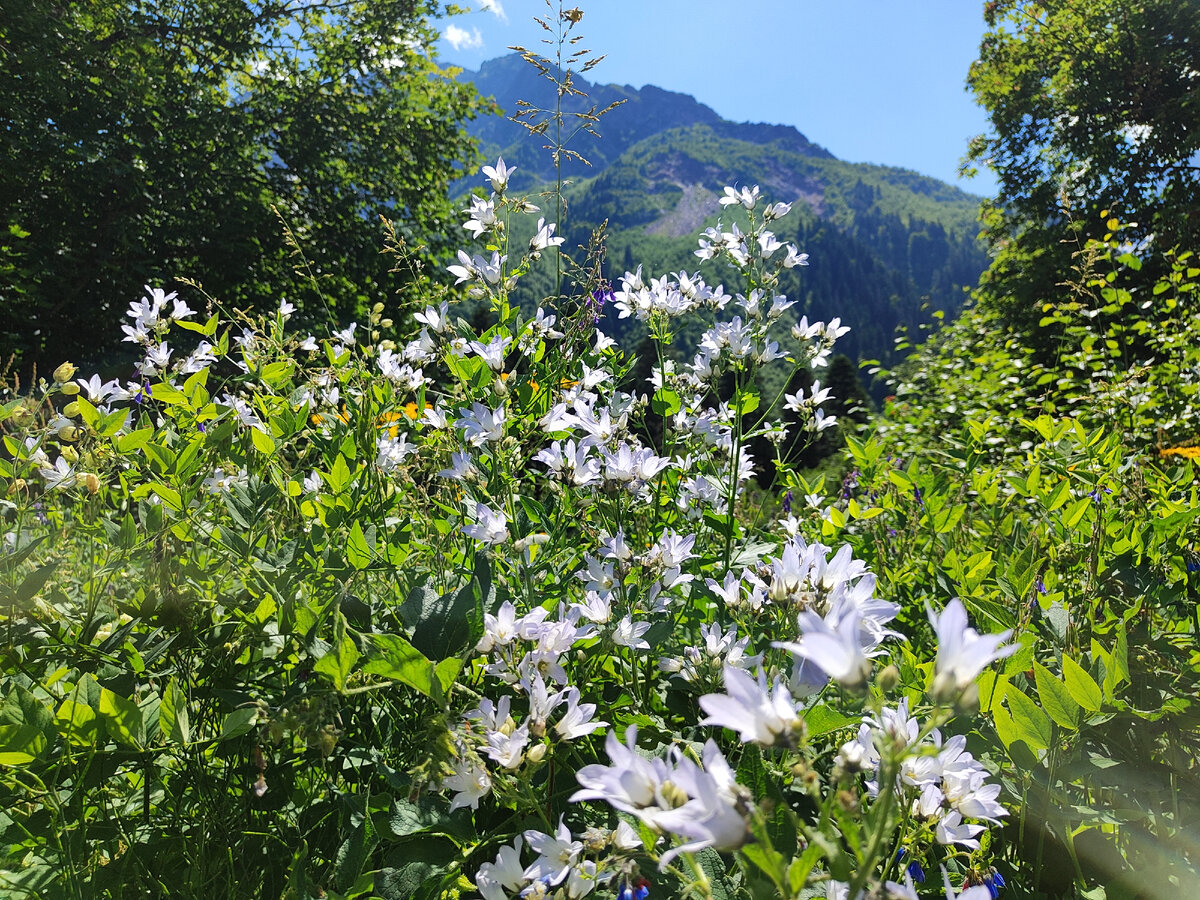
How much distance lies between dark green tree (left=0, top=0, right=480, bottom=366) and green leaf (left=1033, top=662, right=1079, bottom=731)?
372 inches

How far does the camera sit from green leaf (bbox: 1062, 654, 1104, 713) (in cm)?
91

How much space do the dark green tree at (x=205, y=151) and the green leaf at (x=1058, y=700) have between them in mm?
9444

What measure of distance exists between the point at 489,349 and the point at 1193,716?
5.36 feet

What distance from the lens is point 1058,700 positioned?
93cm

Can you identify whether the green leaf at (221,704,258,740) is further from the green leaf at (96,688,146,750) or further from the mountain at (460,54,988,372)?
the mountain at (460,54,988,372)

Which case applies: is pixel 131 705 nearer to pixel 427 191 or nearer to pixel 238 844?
pixel 238 844

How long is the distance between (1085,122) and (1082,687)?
17.3 metres

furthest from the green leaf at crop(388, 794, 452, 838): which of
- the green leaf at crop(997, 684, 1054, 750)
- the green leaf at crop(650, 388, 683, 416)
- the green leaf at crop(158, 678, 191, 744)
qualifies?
the green leaf at crop(650, 388, 683, 416)

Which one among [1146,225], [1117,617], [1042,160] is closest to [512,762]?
[1117,617]

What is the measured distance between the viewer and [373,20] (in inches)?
509

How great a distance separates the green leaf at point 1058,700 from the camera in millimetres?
921

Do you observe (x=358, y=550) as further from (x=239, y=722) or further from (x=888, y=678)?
(x=888, y=678)

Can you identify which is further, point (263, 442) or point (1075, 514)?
point (1075, 514)

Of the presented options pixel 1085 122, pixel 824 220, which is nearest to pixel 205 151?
pixel 1085 122
